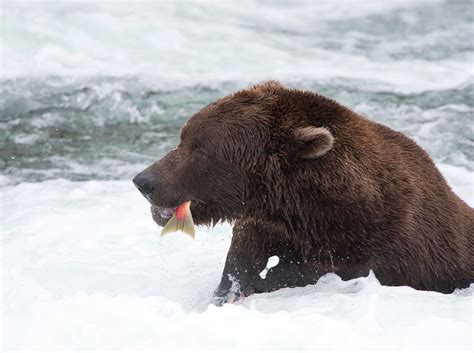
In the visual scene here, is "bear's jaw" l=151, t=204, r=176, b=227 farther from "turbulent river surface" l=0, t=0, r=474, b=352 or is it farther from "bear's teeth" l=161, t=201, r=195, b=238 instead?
"turbulent river surface" l=0, t=0, r=474, b=352

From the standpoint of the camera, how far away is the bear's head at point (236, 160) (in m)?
4.30

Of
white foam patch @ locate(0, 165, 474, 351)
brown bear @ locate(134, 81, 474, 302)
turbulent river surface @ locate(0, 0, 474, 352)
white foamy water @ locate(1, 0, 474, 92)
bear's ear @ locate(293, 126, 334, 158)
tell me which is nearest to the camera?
white foam patch @ locate(0, 165, 474, 351)

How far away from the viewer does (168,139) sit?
28.5ft

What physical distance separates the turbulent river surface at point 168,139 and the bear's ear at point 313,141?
0.66 meters

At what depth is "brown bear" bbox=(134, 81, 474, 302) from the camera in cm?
430

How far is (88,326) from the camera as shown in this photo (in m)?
3.72

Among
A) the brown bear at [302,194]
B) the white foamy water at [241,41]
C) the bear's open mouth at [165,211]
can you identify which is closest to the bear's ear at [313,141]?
the brown bear at [302,194]

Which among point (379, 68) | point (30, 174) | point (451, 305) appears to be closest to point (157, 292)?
point (451, 305)

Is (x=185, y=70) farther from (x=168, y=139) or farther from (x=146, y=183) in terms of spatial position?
(x=146, y=183)

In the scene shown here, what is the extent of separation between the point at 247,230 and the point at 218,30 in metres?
7.93

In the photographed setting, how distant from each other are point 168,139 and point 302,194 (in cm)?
452

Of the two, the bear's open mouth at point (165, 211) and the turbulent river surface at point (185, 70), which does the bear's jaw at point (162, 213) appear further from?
the turbulent river surface at point (185, 70)

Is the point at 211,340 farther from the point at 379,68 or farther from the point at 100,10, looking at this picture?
the point at 100,10

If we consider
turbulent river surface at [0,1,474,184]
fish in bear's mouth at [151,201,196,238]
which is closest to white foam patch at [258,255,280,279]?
fish in bear's mouth at [151,201,196,238]
